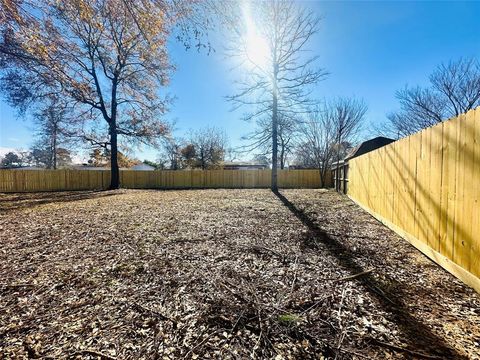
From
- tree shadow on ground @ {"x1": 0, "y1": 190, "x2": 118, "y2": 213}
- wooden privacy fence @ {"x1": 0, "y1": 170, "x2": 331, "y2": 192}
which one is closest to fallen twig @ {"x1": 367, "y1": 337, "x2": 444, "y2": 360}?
tree shadow on ground @ {"x1": 0, "y1": 190, "x2": 118, "y2": 213}

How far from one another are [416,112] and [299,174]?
30.5 ft

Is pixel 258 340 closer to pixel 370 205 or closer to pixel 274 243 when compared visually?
pixel 274 243

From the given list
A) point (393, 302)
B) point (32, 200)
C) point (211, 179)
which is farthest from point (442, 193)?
point (211, 179)

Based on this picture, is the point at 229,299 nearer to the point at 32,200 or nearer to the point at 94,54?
the point at 32,200

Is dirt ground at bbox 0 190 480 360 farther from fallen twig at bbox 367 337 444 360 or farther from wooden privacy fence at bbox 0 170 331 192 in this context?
wooden privacy fence at bbox 0 170 331 192

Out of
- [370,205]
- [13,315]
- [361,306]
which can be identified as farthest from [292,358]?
[370,205]

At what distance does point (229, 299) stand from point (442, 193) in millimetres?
2579

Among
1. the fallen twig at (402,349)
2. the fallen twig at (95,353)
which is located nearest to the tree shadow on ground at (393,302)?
the fallen twig at (402,349)

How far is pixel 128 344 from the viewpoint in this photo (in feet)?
4.89

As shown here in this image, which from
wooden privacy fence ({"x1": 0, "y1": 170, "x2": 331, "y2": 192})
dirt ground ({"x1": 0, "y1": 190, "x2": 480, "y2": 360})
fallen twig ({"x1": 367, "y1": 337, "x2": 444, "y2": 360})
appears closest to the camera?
fallen twig ({"x1": 367, "y1": 337, "x2": 444, "y2": 360})

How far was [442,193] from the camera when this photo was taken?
8.59ft

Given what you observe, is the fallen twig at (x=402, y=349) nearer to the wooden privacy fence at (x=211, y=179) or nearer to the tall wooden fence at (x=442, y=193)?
the tall wooden fence at (x=442, y=193)

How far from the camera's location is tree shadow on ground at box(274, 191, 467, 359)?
1.43m

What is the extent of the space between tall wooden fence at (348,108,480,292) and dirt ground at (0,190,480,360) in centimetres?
23
